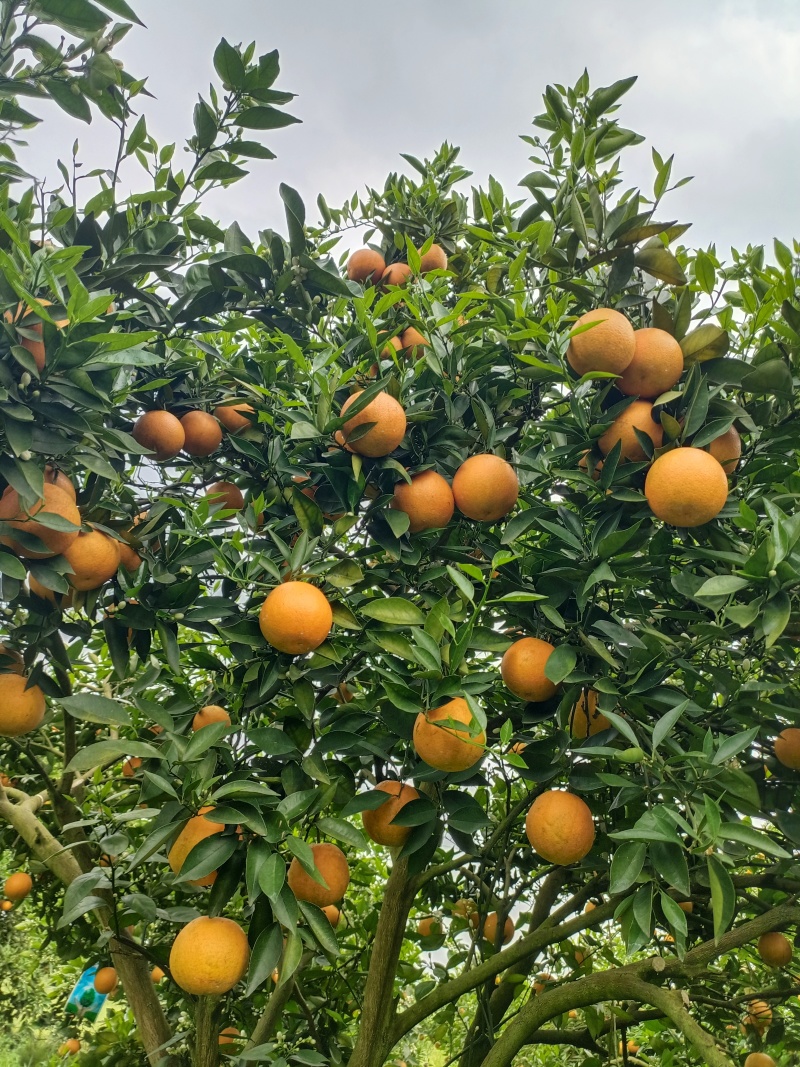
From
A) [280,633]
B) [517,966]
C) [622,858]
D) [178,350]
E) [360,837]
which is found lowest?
[517,966]

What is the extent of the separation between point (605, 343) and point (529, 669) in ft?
2.22

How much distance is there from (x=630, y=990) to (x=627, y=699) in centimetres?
85

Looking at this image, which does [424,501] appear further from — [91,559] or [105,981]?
[105,981]

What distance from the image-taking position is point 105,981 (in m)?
3.10

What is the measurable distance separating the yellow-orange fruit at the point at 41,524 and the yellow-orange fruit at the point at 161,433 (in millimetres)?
428

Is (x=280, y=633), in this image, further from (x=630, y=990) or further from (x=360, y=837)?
(x=630, y=990)

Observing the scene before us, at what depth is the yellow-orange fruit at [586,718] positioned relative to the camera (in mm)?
1635

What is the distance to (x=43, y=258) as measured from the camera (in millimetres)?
1438

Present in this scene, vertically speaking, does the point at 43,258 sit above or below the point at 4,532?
above

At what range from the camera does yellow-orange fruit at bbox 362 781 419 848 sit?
1.65m

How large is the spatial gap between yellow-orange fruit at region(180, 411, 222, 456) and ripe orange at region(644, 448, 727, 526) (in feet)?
3.79

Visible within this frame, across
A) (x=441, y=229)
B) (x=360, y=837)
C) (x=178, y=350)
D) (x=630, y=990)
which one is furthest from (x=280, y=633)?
(x=441, y=229)

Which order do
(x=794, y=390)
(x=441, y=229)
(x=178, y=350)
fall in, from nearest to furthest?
(x=794, y=390)
(x=178, y=350)
(x=441, y=229)

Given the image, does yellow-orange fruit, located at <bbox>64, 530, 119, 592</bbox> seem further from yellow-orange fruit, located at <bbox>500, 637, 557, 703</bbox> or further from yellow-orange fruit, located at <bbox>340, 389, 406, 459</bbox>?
yellow-orange fruit, located at <bbox>500, 637, 557, 703</bbox>
